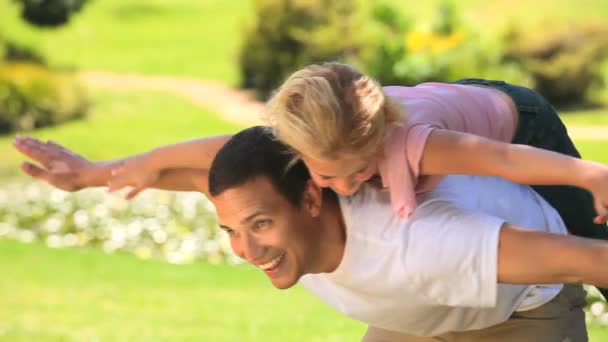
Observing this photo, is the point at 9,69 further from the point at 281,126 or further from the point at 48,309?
the point at 281,126

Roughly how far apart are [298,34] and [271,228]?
12599 mm

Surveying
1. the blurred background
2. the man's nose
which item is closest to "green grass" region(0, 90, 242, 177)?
the blurred background

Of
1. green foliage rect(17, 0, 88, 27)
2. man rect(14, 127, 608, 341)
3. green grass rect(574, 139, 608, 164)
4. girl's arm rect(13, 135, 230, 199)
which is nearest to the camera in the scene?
man rect(14, 127, 608, 341)

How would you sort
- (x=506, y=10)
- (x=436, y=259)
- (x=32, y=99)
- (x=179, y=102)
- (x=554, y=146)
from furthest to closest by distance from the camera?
(x=506, y=10), (x=179, y=102), (x=32, y=99), (x=554, y=146), (x=436, y=259)

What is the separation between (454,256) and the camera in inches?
121

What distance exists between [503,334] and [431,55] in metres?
11.3

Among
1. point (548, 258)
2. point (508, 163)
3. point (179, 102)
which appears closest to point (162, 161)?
point (508, 163)

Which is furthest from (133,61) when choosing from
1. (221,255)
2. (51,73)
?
(221,255)

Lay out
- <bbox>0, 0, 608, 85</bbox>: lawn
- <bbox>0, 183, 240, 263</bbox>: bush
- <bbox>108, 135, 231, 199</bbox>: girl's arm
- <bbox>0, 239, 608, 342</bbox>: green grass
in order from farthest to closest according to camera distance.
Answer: <bbox>0, 0, 608, 85</bbox>: lawn → <bbox>0, 183, 240, 263</bbox>: bush → <bbox>0, 239, 608, 342</bbox>: green grass → <bbox>108, 135, 231, 199</bbox>: girl's arm

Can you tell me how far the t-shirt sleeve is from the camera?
10.0 feet

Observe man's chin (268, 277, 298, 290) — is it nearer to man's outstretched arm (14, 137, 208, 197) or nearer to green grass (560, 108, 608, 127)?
man's outstretched arm (14, 137, 208, 197)

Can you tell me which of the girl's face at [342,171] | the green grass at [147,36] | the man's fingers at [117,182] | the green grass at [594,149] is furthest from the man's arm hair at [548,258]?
the green grass at [147,36]

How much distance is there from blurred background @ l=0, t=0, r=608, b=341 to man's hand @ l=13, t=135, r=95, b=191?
2688mm

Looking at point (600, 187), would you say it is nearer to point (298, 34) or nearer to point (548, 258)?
point (548, 258)
